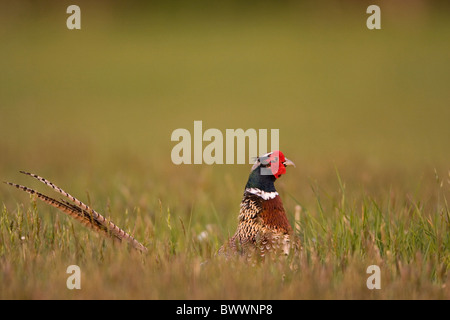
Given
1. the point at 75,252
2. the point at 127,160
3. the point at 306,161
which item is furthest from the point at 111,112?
the point at 75,252

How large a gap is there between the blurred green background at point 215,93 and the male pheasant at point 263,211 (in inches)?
86.8

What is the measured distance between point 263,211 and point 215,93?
13009 millimetres

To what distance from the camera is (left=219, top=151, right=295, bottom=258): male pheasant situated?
15.1ft

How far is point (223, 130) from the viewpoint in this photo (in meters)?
12.3

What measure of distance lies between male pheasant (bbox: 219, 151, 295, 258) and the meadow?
0.65 feet

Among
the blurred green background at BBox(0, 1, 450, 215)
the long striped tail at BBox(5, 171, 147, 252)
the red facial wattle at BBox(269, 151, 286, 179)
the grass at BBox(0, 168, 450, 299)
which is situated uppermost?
the blurred green background at BBox(0, 1, 450, 215)

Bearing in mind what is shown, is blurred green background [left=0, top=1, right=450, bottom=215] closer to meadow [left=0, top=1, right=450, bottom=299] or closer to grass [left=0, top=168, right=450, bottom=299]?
meadow [left=0, top=1, right=450, bottom=299]

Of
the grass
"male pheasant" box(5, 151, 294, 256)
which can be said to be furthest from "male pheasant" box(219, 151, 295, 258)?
the grass

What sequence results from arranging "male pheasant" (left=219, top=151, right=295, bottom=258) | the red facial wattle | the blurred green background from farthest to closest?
the blurred green background
the red facial wattle
"male pheasant" (left=219, top=151, right=295, bottom=258)

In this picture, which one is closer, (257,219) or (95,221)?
(95,221)

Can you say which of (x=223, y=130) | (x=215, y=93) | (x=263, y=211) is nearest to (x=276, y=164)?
(x=263, y=211)

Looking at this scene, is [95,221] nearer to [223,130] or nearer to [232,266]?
[232,266]
